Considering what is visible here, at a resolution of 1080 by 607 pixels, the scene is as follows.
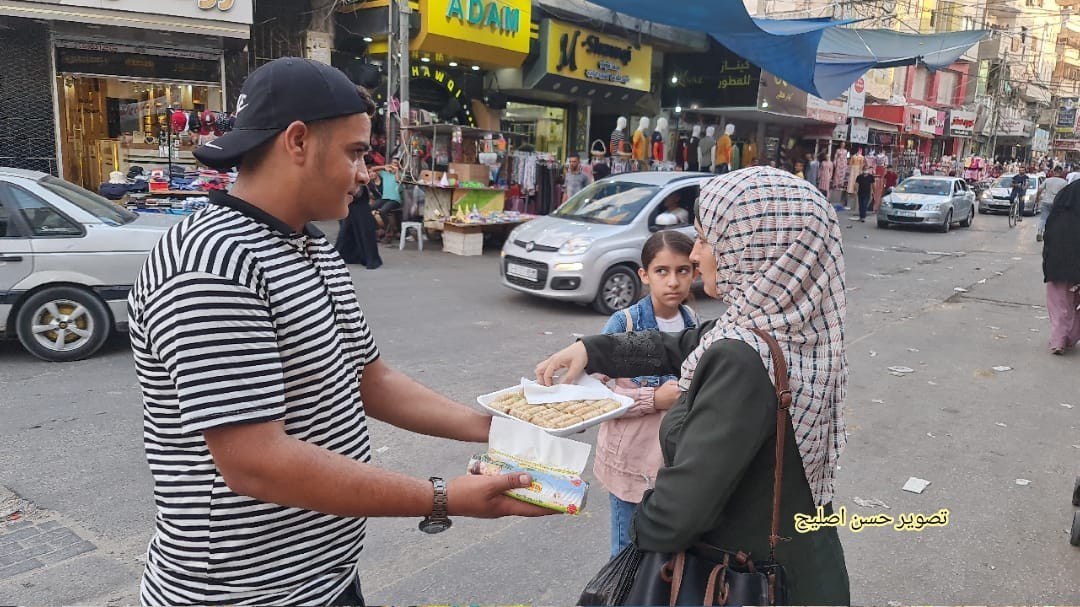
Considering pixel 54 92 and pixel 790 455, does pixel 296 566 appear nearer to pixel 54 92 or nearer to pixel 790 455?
pixel 790 455

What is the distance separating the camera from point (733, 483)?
1.61m

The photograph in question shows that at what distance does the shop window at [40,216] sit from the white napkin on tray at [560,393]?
5.85 meters

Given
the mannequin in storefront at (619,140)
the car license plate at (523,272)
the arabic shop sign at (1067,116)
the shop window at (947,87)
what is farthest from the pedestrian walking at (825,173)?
the arabic shop sign at (1067,116)

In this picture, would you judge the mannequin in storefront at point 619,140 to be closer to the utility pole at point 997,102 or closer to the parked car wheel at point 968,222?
the parked car wheel at point 968,222

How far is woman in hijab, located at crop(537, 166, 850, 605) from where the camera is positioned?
1.59 m

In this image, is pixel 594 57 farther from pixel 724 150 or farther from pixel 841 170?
pixel 841 170

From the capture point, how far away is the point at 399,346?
718 centimetres

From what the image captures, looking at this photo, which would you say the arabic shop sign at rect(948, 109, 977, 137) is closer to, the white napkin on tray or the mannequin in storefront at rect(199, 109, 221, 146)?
the mannequin in storefront at rect(199, 109, 221, 146)

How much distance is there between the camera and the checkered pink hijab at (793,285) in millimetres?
1652

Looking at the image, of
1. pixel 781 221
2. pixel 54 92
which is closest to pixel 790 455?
pixel 781 221

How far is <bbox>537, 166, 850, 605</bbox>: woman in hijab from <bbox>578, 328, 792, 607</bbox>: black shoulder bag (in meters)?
0.02

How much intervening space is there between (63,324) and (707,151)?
1841 centimetres

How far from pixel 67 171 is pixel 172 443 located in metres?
14.0

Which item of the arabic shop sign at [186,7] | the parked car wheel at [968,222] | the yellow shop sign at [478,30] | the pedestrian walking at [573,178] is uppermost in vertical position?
the yellow shop sign at [478,30]
